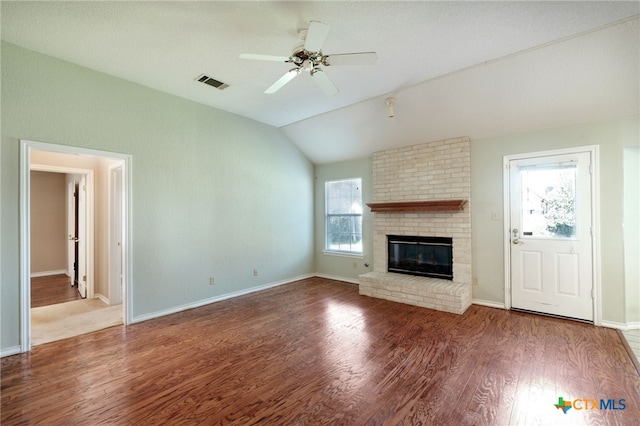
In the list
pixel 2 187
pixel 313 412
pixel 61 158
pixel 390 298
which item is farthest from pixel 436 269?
pixel 61 158

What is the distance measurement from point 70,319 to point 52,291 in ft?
6.98

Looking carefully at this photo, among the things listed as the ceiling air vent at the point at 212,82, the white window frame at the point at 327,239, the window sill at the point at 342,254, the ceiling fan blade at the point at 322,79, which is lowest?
the window sill at the point at 342,254

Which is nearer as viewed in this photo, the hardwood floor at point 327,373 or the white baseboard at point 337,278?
the hardwood floor at point 327,373

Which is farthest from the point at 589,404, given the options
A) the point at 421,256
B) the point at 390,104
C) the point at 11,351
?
the point at 11,351

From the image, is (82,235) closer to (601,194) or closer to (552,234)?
(552,234)

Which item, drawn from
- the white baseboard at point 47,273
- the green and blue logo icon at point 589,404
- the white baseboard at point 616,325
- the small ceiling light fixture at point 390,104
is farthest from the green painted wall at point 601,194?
the white baseboard at point 47,273

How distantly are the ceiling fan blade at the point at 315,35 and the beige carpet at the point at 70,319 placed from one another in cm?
394

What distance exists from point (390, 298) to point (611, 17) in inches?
155

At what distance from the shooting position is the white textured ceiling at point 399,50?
90.4 inches

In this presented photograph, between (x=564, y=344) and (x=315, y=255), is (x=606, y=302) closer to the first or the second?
(x=564, y=344)

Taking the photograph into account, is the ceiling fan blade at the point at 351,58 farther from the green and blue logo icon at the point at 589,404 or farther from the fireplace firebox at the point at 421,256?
the fireplace firebox at the point at 421,256

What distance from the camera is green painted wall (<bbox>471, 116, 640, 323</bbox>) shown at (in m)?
3.30

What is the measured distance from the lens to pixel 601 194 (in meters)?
3.39

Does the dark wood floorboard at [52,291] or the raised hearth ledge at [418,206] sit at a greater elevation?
the raised hearth ledge at [418,206]
